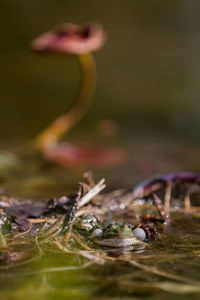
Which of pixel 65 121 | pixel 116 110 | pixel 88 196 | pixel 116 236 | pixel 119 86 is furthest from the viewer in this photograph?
pixel 119 86

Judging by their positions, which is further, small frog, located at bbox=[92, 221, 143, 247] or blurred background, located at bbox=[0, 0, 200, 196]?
blurred background, located at bbox=[0, 0, 200, 196]

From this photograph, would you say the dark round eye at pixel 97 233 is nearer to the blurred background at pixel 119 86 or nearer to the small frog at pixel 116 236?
the small frog at pixel 116 236

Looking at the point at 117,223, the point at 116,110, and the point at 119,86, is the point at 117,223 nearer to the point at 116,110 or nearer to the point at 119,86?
the point at 116,110

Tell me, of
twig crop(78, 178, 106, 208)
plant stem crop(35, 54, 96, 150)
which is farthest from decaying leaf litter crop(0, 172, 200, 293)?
plant stem crop(35, 54, 96, 150)

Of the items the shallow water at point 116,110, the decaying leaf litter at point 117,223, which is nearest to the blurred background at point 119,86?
the shallow water at point 116,110

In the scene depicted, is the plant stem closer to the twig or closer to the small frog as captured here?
the twig

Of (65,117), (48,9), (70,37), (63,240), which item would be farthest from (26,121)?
(48,9)

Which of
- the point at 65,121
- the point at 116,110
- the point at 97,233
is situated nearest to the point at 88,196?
the point at 97,233
